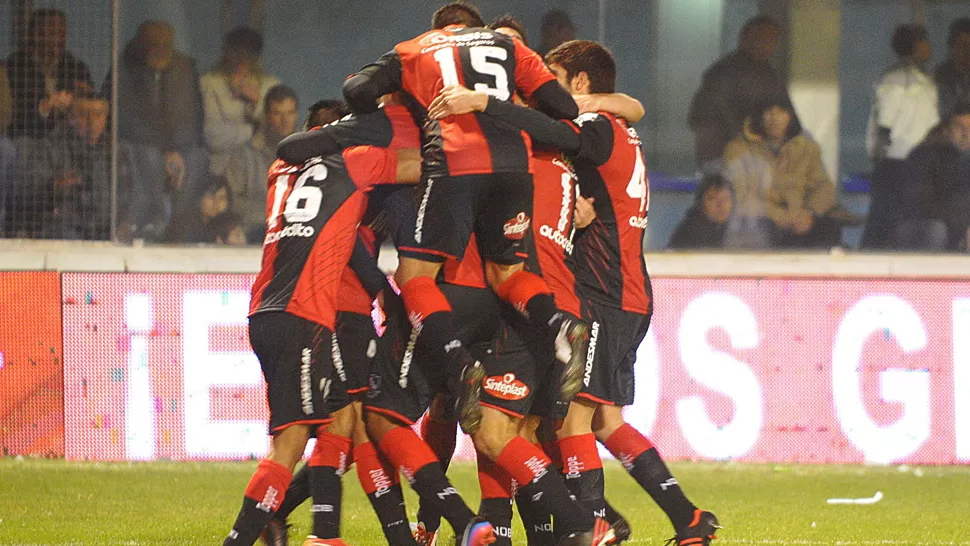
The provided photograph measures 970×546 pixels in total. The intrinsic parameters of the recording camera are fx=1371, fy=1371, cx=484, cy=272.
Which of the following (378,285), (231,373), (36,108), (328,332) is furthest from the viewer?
(36,108)

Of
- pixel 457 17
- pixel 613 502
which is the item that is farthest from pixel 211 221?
pixel 457 17

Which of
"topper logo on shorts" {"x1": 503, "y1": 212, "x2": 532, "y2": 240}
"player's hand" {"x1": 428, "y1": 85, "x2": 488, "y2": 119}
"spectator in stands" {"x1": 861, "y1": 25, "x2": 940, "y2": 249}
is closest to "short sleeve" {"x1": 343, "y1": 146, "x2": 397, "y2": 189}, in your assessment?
"player's hand" {"x1": 428, "y1": 85, "x2": 488, "y2": 119}

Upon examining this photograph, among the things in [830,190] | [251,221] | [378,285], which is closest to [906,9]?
[830,190]

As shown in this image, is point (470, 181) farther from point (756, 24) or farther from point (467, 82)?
point (756, 24)

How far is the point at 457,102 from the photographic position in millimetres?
5453

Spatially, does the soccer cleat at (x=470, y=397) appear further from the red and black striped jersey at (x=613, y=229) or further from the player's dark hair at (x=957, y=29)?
the player's dark hair at (x=957, y=29)

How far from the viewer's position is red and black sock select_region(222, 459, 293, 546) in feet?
16.8

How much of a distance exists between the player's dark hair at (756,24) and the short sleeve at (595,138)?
4.31 meters

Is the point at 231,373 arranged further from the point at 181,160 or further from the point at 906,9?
the point at 906,9

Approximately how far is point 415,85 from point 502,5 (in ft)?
13.8

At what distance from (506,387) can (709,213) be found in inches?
181

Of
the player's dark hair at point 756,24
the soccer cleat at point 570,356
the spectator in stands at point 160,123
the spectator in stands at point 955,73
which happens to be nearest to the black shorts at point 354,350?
the soccer cleat at point 570,356

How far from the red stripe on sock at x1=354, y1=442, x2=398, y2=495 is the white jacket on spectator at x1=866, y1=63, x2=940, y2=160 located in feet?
18.3

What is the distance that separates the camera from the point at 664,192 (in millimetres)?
9781
